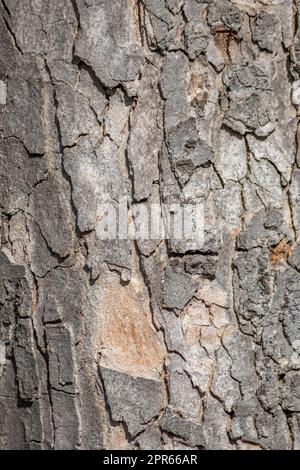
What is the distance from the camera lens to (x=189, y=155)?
135 cm

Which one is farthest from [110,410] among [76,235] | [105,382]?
[76,235]

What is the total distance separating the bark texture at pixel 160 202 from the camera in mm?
1352

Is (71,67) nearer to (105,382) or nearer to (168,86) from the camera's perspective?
(168,86)

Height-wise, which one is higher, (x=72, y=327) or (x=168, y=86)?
(x=168, y=86)

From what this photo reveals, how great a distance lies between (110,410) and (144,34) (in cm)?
78

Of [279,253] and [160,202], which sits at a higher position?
[160,202]

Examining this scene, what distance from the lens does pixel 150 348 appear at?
1397mm

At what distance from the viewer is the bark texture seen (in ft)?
4.43

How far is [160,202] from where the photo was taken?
1.37m

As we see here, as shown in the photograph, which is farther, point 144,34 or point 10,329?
point 10,329

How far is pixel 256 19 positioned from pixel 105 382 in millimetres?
808
